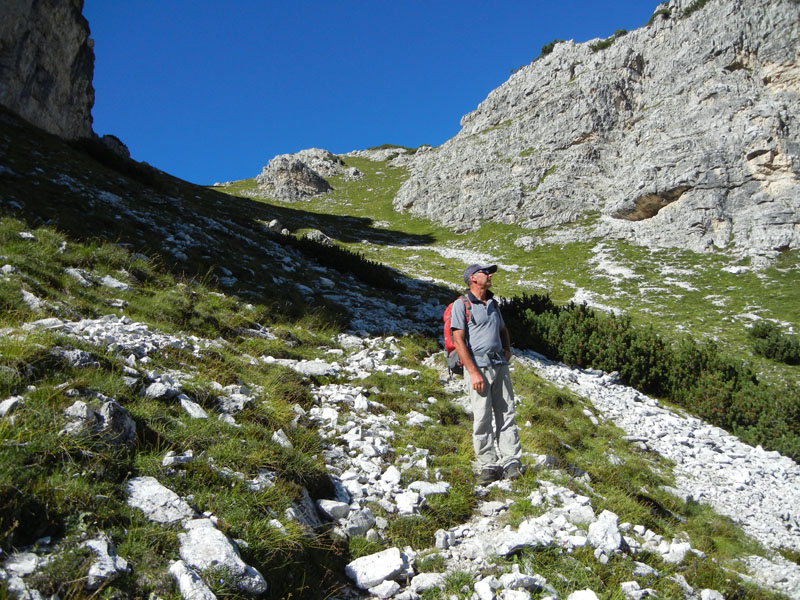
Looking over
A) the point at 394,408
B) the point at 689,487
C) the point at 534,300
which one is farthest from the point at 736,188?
the point at 394,408

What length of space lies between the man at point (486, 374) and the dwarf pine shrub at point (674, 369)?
7.72m

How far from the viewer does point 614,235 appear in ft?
141

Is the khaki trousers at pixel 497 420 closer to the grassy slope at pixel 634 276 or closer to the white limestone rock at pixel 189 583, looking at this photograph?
the white limestone rock at pixel 189 583

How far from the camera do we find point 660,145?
46.6 m

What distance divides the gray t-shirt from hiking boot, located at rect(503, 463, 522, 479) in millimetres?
1533

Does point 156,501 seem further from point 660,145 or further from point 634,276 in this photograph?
point 660,145

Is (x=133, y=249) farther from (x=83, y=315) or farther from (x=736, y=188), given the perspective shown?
(x=736, y=188)

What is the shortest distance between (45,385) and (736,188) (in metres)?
48.9

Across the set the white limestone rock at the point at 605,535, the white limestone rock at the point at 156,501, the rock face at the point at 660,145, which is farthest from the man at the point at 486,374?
the rock face at the point at 660,145

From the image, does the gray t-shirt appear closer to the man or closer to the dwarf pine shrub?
the man

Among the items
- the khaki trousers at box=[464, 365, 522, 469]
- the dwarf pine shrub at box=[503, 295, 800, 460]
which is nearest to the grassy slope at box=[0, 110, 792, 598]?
the khaki trousers at box=[464, 365, 522, 469]

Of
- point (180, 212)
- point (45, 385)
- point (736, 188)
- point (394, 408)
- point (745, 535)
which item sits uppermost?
point (736, 188)

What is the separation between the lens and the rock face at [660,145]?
125 feet

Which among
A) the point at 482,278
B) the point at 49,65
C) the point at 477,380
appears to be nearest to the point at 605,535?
the point at 477,380
